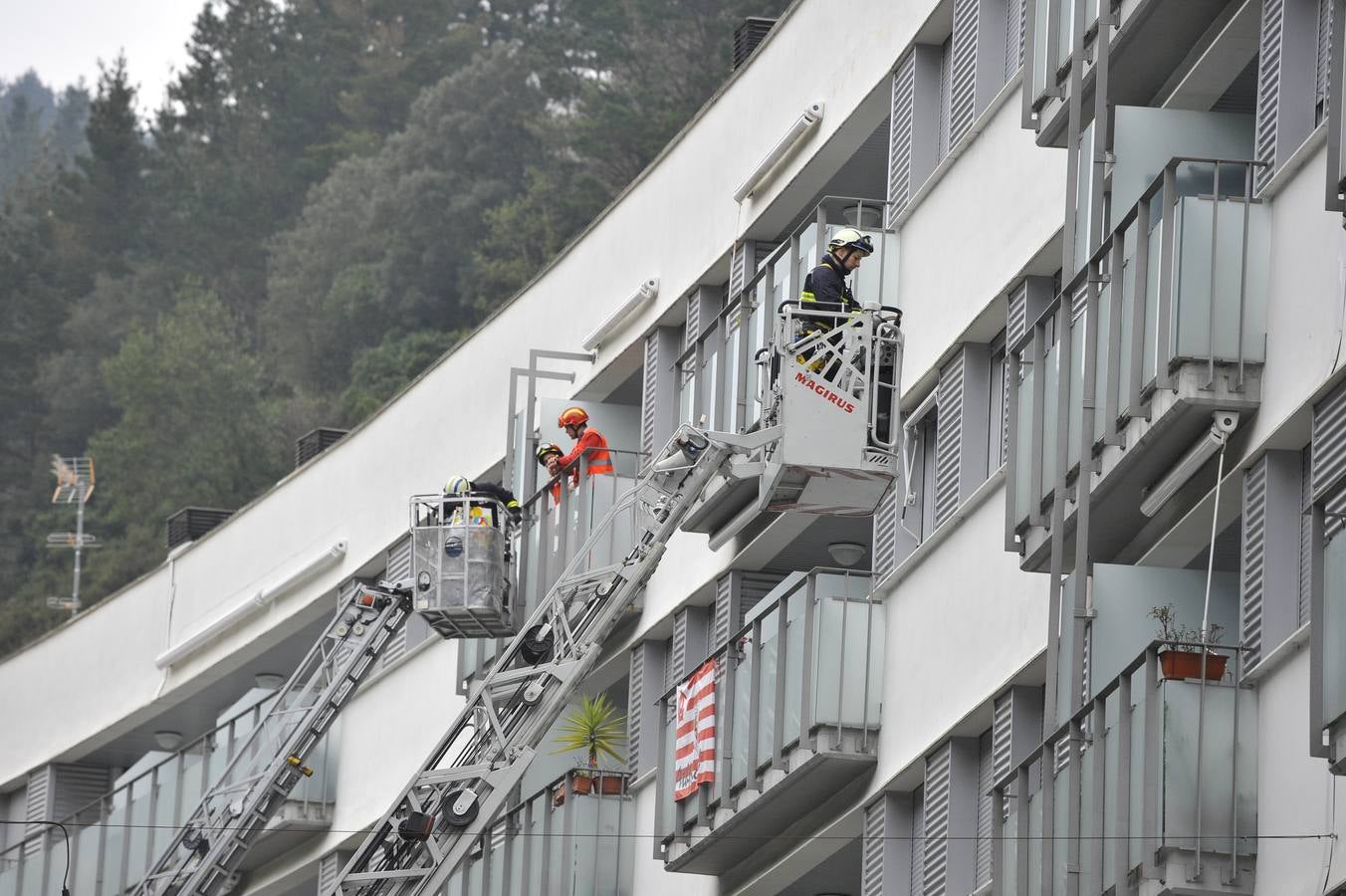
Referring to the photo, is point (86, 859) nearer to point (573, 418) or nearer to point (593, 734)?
point (593, 734)

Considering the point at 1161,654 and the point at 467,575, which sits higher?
the point at 467,575

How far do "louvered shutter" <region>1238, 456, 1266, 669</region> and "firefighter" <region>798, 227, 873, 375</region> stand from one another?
4.84m

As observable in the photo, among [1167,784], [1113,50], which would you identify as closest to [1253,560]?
[1167,784]

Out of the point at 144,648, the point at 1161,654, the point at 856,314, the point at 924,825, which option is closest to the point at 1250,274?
the point at 1161,654

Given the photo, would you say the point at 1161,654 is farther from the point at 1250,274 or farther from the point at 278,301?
the point at 278,301

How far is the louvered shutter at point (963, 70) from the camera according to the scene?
80.8 ft

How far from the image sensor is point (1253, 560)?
17.9m

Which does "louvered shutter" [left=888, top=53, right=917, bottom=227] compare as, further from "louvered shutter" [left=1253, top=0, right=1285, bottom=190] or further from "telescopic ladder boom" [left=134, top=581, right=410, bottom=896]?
"telescopic ladder boom" [left=134, top=581, right=410, bottom=896]

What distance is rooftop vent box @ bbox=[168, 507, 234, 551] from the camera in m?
46.0

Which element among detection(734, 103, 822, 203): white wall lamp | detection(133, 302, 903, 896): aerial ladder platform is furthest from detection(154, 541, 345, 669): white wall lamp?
detection(734, 103, 822, 203): white wall lamp

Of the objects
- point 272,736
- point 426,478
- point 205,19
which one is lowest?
point 272,736

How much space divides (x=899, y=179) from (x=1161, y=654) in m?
9.36

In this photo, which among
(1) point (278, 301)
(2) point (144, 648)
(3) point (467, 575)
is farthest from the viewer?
(1) point (278, 301)

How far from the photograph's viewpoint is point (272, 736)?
3497cm
